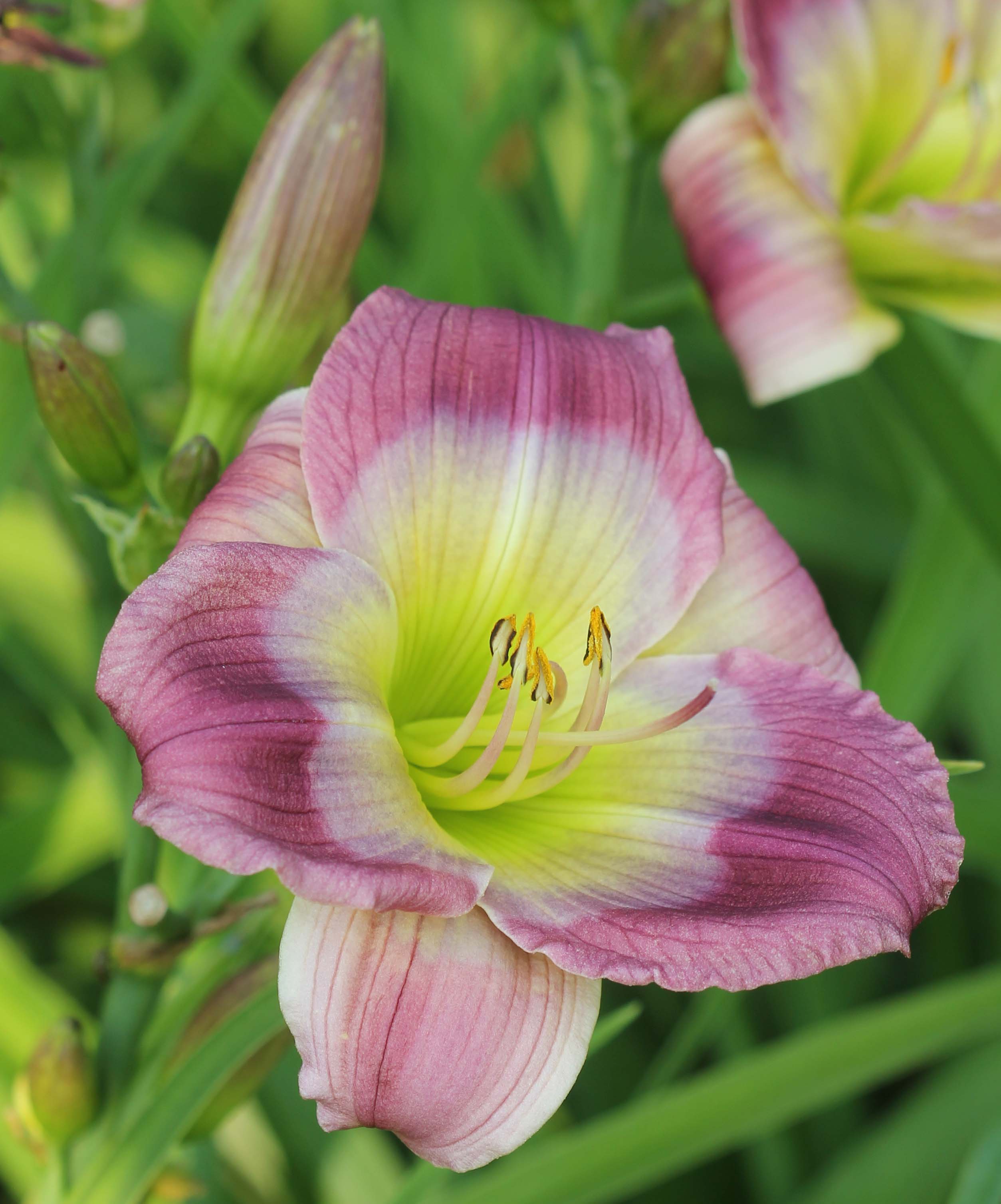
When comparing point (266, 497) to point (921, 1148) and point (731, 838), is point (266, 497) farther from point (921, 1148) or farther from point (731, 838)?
point (921, 1148)

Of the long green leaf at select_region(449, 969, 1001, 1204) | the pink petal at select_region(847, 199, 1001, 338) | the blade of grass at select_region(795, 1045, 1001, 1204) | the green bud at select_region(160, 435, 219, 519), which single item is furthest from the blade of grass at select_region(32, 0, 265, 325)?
the blade of grass at select_region(795, 1045, 1001, 1204)

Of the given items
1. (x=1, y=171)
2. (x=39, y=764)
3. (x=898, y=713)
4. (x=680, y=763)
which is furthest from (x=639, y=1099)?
(x=1, y=171)

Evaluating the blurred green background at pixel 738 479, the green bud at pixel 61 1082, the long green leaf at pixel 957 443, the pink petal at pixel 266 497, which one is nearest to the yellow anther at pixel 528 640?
the pink petal at pixel 266 497

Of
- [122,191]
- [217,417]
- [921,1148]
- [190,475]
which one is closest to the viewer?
[190,475]

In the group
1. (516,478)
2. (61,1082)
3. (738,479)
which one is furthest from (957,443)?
(61,1082)

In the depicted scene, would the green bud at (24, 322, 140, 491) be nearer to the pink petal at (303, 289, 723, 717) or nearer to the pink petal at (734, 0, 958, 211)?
the pink petal at (303, 289, 723, 717)

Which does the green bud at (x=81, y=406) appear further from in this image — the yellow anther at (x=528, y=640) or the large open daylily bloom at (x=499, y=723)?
the yellow anther at (x=528, y=640)

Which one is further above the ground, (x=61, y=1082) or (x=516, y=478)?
(x=516, y=478)
